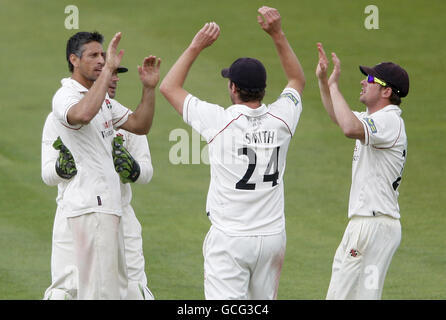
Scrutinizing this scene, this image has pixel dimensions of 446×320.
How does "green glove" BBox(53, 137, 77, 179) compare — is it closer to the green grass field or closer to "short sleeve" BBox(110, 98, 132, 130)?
"short sleeve" BBox(110, 98, 132, 130)

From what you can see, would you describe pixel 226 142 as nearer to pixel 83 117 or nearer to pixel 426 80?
pixel 83 117

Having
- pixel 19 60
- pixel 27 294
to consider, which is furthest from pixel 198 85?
pixel 27 294

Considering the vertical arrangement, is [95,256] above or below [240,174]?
below

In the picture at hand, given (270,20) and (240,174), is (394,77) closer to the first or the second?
(270,20)

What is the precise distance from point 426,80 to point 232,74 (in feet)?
40.7

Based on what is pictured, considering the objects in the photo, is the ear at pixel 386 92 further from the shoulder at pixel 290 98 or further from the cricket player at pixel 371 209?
the shoulder at pixel 290 98

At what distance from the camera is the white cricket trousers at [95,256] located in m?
6.73

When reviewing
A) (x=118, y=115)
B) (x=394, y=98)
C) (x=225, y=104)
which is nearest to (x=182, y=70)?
(x=118, y=115)

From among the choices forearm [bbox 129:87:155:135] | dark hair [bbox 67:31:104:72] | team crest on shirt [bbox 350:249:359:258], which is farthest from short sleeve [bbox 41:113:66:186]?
team crest on shirt [bbox 350:249:359:258]

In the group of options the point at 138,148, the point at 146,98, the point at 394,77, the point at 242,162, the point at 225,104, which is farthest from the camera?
the point at 225,104

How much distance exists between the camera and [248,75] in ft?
21.2

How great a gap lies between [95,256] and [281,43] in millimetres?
2150

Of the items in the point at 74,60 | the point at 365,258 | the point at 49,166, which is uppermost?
the point at 74,60

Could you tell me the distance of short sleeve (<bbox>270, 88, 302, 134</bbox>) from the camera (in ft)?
21.6
